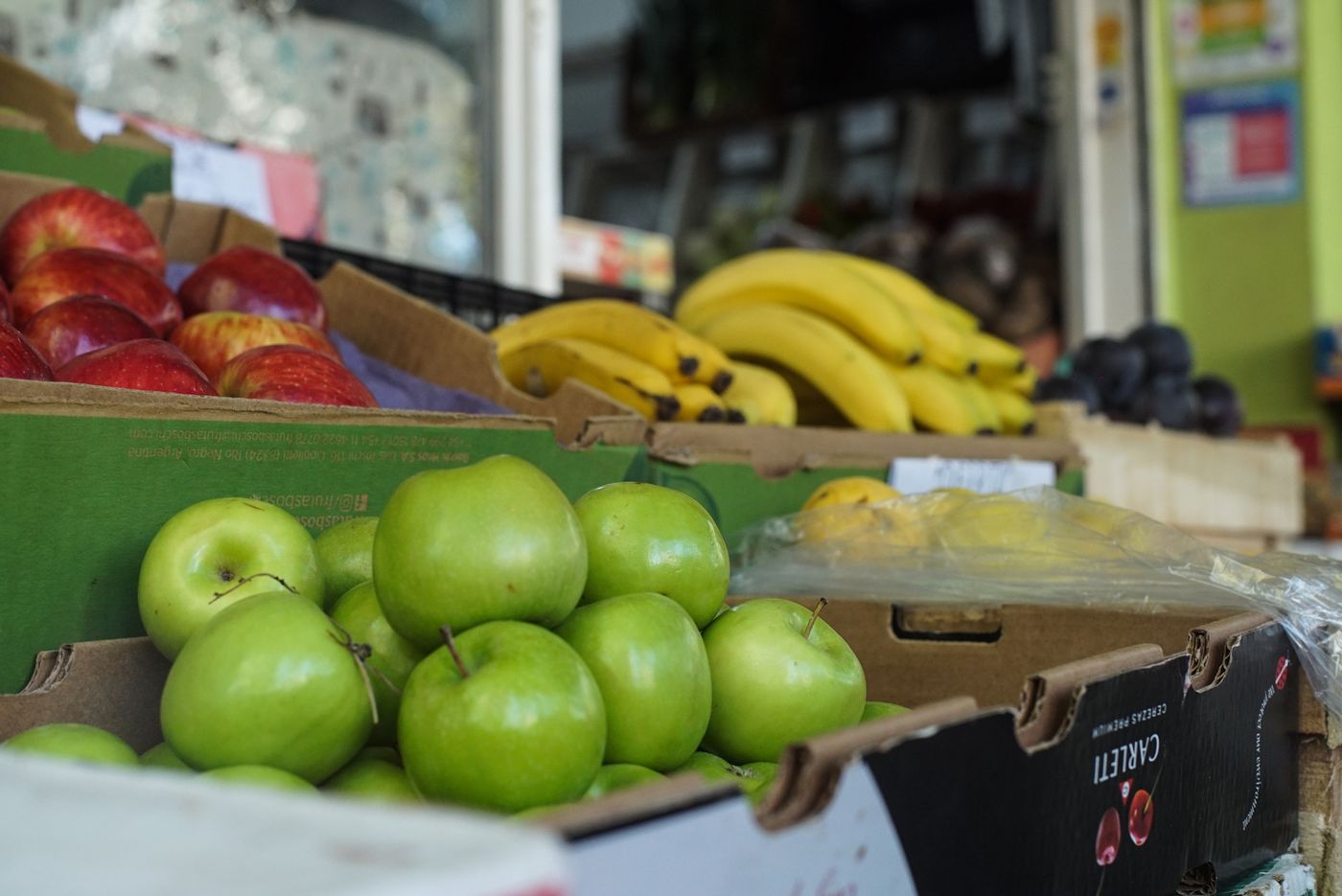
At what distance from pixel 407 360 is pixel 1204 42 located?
430 centimetres

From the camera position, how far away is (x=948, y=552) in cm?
141

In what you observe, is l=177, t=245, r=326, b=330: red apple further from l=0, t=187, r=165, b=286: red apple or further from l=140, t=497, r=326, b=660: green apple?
l=140, t=497, r=326, b=660: green apple

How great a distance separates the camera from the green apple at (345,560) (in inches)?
39.5

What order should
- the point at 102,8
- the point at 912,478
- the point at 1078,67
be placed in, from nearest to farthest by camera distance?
the point at 912,478 → the point at 102,8 → the point at 1078,67

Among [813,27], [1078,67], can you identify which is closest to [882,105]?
[813,27]

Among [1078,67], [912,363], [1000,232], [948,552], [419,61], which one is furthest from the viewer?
[1078,67]

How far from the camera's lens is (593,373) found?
178 centimetres

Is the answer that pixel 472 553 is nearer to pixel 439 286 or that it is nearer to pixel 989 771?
pixel 989 771

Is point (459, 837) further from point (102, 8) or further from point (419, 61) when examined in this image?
point (419, 61)

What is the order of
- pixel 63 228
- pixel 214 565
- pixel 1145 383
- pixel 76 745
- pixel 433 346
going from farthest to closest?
pixel 1145 383 < pixel 433 346 < pixel 63 228 < pixel 214 565 < pixel 76 745

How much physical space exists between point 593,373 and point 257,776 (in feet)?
3.73

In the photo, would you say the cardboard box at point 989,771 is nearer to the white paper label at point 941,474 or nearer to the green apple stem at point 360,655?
the green apple stem at point 360,655

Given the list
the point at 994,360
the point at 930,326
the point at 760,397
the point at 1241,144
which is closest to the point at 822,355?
the point at 760,397

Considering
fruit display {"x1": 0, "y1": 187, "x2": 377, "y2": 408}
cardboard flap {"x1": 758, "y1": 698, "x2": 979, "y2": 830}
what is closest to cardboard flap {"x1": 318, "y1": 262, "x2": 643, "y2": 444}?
fruit display {"x1": 0, "y1": 187, "x2": 377, "y2": 408}
